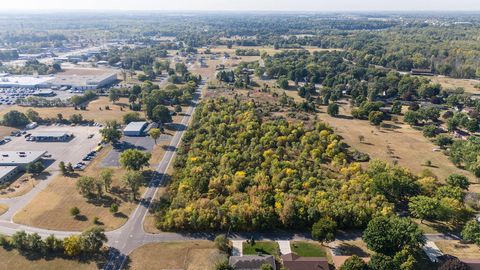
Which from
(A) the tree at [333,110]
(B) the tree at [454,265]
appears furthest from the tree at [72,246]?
(A) the tree at [333,110]

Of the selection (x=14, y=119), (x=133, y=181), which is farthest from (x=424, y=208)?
(x=14, y=119)

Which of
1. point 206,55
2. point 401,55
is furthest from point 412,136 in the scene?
point 206,55

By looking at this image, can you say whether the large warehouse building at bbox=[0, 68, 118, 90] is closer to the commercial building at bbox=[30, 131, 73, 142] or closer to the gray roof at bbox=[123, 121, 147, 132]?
the commercial building at bbox=[30, 131, 73, 142]

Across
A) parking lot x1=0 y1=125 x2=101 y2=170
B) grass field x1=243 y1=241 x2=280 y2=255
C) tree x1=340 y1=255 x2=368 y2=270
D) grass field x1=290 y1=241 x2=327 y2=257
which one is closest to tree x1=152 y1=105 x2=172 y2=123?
parking lot x1=0 y1=125 x2=101 y2=170

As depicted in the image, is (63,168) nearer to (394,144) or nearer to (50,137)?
(50,137)

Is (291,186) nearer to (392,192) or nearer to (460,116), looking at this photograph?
(392,192)

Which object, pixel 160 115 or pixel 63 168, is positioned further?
pixel 160 115

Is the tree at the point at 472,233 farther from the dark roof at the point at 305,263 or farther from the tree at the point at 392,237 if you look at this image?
the dark roof at the point at 305,263
